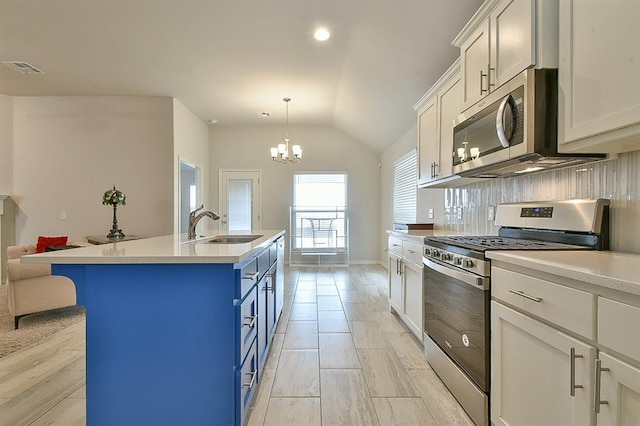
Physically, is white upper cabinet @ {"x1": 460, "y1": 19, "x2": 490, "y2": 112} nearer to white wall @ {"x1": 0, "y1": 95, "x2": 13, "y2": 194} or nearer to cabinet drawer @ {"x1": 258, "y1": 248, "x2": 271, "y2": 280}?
cabinet drawer @ {"x1": 258, "y1": 248, "x2": 271, "y2": 280}

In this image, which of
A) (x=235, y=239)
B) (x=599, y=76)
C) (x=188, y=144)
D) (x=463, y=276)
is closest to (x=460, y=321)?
(x=463, y=276)

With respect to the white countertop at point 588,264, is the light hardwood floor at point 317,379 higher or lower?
lower

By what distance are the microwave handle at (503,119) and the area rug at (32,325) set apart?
3.76 meters

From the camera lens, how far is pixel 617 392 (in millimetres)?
951

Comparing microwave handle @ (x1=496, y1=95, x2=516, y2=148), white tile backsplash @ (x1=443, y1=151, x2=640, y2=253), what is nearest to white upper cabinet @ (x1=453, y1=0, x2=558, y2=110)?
microwave handle @ (x1=496, y1=95, x2=516, y2=148)

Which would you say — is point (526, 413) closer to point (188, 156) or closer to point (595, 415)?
point (595, 415)

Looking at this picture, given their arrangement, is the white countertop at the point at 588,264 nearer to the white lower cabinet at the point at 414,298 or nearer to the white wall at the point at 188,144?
the white lower cabinet at the point at 414,298

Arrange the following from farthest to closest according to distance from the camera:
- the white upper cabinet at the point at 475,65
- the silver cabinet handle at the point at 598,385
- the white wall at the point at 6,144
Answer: the white wall at the point at 6,144 < the white upper cabinet at the point at 475,65 < the silver cabinet handle at the point at 598,385

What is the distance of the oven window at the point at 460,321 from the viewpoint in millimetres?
1615

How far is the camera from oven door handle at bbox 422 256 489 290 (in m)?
1.60

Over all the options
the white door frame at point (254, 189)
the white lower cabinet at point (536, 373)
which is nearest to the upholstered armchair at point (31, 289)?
the white door frame at point (254, 189)

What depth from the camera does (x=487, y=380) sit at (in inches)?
62.5

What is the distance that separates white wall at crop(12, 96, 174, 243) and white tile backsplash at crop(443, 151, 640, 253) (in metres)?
4.37

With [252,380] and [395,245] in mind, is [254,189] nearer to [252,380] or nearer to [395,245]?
[395,245]
